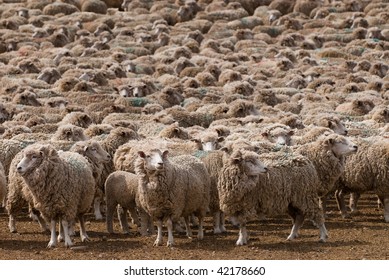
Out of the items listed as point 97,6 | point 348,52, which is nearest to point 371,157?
point 348,52

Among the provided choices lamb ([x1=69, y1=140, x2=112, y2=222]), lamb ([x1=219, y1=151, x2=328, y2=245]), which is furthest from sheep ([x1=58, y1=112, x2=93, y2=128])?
lamb ([x1=219, y1=151, x2=328, y2=245])

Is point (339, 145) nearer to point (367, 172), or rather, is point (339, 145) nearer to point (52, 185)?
point (367, 172)

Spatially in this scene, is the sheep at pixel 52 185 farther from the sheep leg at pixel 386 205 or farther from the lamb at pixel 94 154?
the sheep leg at pixel 386 205

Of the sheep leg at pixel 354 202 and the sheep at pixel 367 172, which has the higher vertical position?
the sheep at pixel 367 172

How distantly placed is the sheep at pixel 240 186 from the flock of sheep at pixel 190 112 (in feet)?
0.07

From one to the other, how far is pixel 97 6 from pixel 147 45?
13.7 metres

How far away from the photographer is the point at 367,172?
15.6 meters

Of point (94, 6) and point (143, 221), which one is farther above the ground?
point (94, 6)

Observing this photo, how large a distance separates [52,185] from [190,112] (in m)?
10.9

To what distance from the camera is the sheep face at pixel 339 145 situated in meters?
14.5

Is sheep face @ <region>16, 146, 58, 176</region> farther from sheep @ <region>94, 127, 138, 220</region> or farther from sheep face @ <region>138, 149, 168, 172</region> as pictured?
sheep @ <region>94, 127, 138, 220</region>

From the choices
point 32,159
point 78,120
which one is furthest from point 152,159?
point 78,120

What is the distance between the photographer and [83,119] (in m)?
19.1

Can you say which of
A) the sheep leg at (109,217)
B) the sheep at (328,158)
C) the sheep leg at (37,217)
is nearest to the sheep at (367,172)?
the sheep at (328,158)
